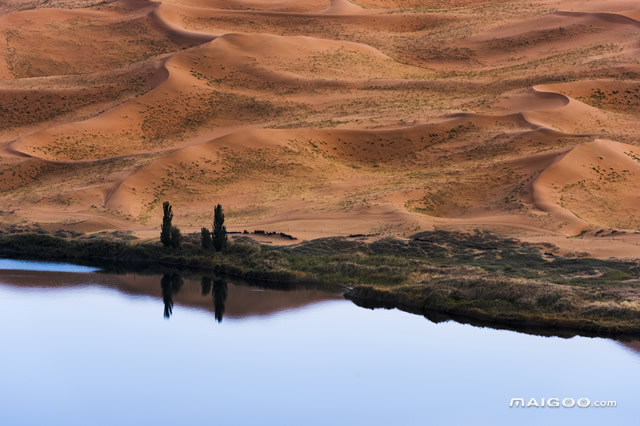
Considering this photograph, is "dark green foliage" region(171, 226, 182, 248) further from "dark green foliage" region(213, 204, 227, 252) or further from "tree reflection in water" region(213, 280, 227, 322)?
"tree reflection in water" region(213, 280, 227, 322)

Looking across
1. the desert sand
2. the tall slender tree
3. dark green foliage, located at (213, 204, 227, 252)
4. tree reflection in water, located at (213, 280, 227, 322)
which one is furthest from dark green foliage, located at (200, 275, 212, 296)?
the desert sand

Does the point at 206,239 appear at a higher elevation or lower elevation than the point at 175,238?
higher

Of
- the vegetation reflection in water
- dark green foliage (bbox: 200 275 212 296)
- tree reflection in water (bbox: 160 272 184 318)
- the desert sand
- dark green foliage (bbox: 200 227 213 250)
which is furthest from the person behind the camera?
the desert sand

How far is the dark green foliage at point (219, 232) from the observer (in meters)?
54.0

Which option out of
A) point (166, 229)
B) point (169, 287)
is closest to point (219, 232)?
point (166, 229)

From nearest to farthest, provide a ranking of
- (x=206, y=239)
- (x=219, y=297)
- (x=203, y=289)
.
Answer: (x=219, y=297), (x=203, y=289), (x=206, y=239)

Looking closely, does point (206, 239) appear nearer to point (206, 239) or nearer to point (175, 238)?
point (206, 239)

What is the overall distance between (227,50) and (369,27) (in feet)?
65.5

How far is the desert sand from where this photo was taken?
199ft

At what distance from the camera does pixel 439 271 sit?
4922cm

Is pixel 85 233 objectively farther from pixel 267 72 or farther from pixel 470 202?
pixel 267 72

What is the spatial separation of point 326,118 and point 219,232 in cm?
2580

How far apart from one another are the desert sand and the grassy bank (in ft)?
7.65

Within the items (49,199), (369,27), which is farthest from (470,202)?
(369,27)
